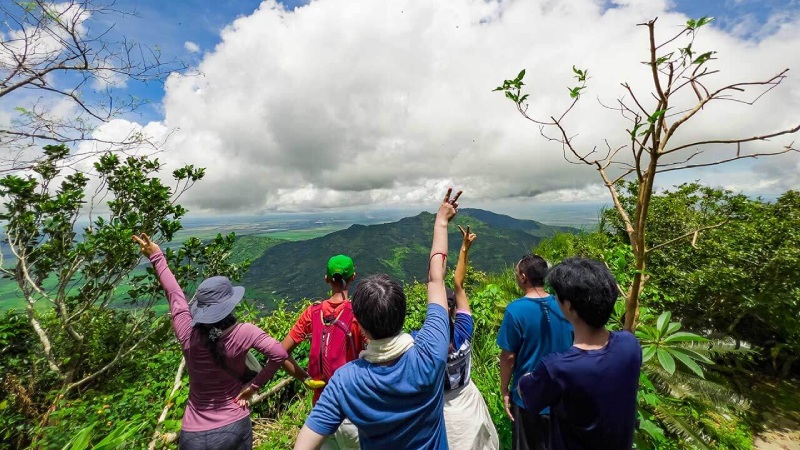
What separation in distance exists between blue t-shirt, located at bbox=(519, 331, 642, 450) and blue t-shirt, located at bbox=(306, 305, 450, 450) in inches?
19.6

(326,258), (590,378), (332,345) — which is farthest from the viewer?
(326,258)

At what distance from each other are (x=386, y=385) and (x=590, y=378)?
2.86ft

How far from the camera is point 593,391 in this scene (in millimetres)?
1351

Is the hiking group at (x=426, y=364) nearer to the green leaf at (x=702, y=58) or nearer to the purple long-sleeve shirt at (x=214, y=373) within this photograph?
the purple long-sleeve shirt at (x=214, y=373)

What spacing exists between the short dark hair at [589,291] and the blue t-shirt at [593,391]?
12 centimetres

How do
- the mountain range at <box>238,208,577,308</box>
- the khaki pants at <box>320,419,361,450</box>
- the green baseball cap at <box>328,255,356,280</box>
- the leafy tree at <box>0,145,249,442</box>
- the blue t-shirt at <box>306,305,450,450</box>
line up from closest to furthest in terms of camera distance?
1. the blue t-shirt at <box>306,305,450,450</box>
2. the khaki pants at <box>320,419,361,450</box>
3. the green baseball cap at <box>328,255,356,280</box>
4. the leafy tree at <box>0,145,249,442</box>
5. the mountain range at <box>238,208,577,308</box>

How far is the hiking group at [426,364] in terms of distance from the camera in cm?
126

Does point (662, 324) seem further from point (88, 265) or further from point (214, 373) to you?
point (88, 265)

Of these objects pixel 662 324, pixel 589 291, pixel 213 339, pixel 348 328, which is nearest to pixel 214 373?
pixel 213 339

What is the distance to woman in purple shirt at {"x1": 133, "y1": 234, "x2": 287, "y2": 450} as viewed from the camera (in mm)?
2027

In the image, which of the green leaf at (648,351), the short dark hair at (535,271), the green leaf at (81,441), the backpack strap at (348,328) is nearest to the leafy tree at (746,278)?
the green leaf at (648,351)

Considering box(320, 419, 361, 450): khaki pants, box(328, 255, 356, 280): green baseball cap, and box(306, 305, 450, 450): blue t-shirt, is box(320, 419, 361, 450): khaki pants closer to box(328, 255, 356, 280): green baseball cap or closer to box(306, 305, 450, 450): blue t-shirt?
box(306, 305, 450, 450): blue t-shirt

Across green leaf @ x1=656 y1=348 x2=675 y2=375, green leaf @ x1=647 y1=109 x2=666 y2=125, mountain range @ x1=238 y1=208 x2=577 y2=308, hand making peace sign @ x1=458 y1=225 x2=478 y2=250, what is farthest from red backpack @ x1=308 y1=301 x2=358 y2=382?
mountain range @ x1=238 y1=208 x2=577 y2=308

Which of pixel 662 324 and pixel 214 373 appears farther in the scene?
pixel 662 324
